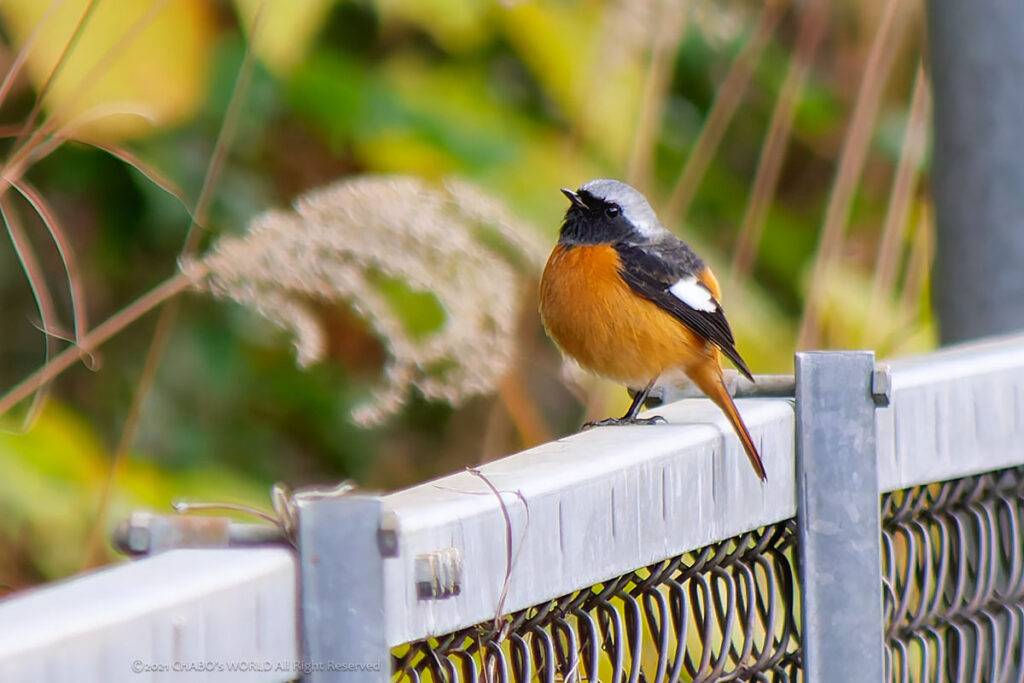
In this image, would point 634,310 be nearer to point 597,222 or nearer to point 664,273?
point 664,273

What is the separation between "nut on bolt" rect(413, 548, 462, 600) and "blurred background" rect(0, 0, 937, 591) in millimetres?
1023

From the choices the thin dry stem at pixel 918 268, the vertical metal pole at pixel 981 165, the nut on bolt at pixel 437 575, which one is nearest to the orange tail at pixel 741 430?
the nut on bolt at pixel 437 575

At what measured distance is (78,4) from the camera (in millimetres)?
2348

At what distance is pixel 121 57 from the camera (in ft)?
8.85

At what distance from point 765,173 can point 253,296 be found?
1292mm

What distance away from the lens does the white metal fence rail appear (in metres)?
0.75

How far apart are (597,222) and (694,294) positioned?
30 cm

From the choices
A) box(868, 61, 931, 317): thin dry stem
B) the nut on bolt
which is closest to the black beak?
box(868, 61, 931, 317): thin dry stem

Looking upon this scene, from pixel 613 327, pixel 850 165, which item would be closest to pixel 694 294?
pixel 613 327

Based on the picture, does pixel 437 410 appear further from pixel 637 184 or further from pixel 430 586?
pixel 430 586

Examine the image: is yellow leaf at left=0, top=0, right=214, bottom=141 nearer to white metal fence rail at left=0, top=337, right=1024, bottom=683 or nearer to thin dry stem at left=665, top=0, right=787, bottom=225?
thin dry stem at left=665, top=0, right=787, bottom=225

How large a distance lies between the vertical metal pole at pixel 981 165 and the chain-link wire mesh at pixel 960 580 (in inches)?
13.6

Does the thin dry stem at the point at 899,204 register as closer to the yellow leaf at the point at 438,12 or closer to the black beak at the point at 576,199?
the black beak at the point at 576,199

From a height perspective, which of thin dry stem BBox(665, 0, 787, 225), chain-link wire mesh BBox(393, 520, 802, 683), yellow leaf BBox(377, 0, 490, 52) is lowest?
chain-link wire mesh BBox(393, 520, 802, 683)
